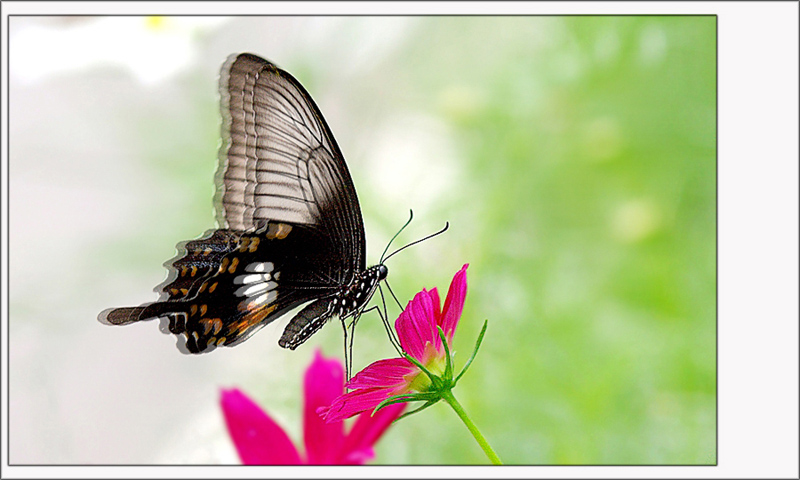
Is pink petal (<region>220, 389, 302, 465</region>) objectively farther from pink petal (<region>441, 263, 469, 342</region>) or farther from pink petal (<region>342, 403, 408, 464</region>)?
pink petal (<region>441, 263, 469, 342</region>)

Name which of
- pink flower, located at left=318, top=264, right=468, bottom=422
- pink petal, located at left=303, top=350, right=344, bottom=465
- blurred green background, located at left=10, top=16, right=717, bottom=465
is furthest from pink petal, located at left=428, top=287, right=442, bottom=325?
blurred green background, located at left=10, top=16, right=717, bottom=465

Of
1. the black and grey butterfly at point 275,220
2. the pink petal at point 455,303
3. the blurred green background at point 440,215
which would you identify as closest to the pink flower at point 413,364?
the pink petal at point 455,303

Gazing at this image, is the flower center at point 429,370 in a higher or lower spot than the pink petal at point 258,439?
higher

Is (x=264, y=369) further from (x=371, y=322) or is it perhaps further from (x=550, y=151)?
(x=550, y=151)

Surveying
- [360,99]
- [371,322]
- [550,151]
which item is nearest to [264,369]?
[371,322]

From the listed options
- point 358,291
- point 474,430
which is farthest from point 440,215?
point 474,430

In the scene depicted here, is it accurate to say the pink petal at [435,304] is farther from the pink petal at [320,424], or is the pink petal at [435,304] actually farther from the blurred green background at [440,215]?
the blurred green background at [440,215]
